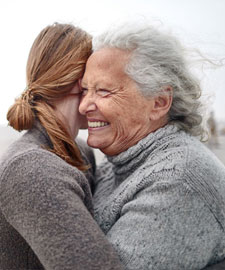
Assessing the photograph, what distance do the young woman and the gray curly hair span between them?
175mm

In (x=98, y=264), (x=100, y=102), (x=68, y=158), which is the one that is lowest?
(x=98, y=264)

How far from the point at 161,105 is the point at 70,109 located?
407 mm

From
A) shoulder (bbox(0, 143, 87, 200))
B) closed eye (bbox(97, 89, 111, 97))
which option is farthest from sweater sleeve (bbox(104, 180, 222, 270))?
closed eye (bbox(97, 89, 111, 97))

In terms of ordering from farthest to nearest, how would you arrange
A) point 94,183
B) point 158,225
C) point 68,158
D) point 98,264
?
1. point 94,183
2. point 68,158
3. point 158,225
4. point 98,264

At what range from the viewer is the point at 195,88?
1.67 meters

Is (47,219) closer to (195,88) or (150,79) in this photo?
(150,79)

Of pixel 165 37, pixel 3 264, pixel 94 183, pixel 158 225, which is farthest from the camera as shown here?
pixel 94 183

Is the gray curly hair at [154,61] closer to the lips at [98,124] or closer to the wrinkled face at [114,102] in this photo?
the wrinkled face at [114,102]

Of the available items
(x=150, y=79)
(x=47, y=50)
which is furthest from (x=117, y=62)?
(x=47, y=50)

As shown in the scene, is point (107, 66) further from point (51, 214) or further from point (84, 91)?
point (51, 214)

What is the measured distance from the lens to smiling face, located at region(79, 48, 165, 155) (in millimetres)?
1555

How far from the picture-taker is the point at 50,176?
3.75 ft

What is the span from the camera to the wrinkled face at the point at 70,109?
1622 millimetres

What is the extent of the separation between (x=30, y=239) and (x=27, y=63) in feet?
2.62
